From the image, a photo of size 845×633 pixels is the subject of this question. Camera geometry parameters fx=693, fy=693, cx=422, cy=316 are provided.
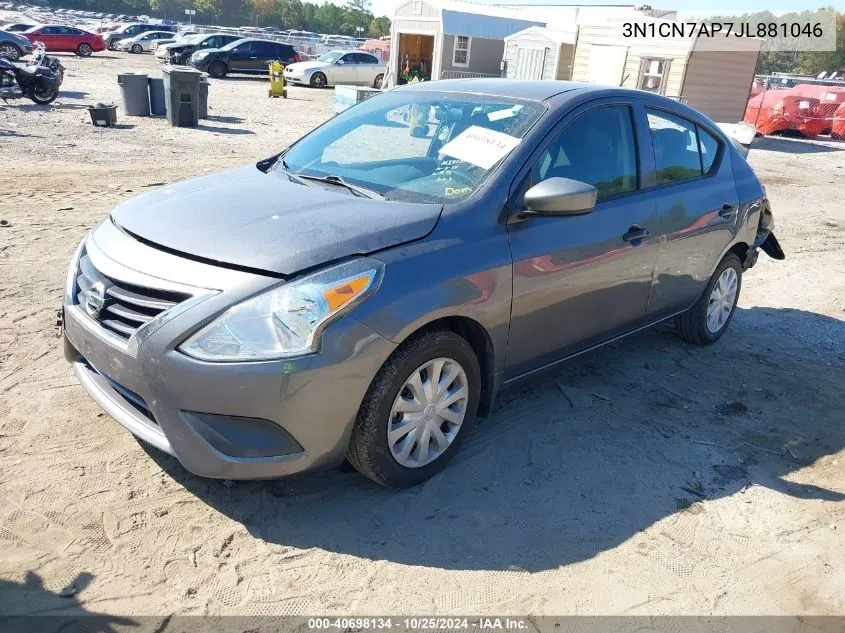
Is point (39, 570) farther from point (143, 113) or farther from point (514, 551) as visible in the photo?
point (143, 113)

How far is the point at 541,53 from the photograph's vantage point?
2242cm

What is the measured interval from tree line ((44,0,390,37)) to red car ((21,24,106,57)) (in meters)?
70.2

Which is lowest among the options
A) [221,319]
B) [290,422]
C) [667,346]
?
[667,346]

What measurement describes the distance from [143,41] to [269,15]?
249 feet

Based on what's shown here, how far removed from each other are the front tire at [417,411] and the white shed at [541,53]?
2047 cm

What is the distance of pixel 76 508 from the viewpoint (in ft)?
9.86

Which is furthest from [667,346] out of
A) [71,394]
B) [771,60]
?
[771,60]

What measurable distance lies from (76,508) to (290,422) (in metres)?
1.11

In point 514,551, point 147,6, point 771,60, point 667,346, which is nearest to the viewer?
point 514,551

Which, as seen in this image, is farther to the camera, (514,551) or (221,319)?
(514,551)

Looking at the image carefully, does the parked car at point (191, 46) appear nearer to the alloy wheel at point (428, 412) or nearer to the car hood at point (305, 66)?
the car hood at point (305, 66)

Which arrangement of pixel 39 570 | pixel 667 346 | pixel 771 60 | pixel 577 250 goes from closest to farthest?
1. pixel 39 570
2. pixel 577 250
3. pixel 667 346
4. pixel 771 60

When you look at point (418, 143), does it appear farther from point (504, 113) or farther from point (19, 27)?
point (19, 27)

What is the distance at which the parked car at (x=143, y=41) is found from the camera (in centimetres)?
3828
